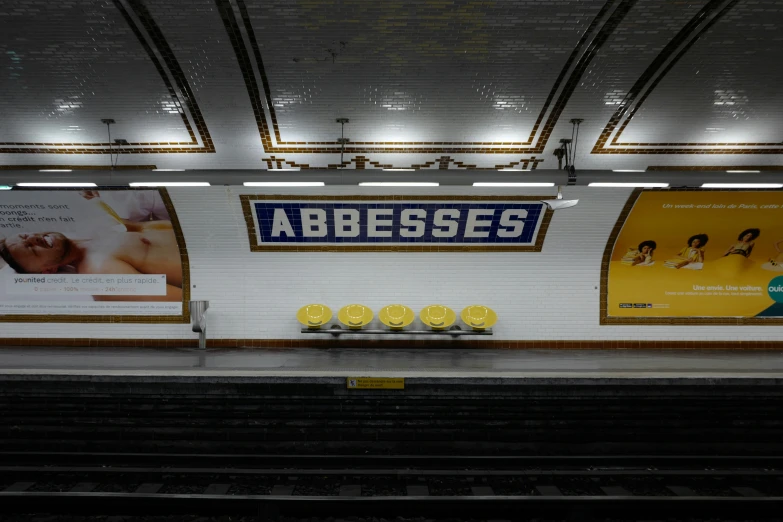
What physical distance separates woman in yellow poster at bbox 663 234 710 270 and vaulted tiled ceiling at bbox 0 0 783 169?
1.54m

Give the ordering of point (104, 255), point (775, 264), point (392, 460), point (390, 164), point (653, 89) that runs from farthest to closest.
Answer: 1. point (104, 255)
2. point (775, 264)
3. point (390, 164)
4. point (653, 89)
5. point (392, 460)

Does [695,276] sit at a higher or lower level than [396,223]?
lower

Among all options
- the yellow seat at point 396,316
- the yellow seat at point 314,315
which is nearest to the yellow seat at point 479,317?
the yellow seat at point 396,316

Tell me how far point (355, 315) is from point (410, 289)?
1067mm

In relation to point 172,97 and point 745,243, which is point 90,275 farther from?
point 745,243

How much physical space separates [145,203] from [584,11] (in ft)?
22.9

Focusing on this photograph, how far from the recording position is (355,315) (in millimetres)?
8070

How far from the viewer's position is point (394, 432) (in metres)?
5.69

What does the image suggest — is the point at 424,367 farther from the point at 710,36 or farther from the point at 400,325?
the point at 710,36

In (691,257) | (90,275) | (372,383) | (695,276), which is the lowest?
(372,383)

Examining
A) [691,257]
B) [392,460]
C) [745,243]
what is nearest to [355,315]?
[392,460]

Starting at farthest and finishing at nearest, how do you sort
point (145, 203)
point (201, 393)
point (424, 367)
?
point (145, 203) < point (424, 367) < point (201, 393)

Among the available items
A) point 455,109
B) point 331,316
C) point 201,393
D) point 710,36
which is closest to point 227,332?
point 331,316

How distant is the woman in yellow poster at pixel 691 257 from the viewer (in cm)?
806
